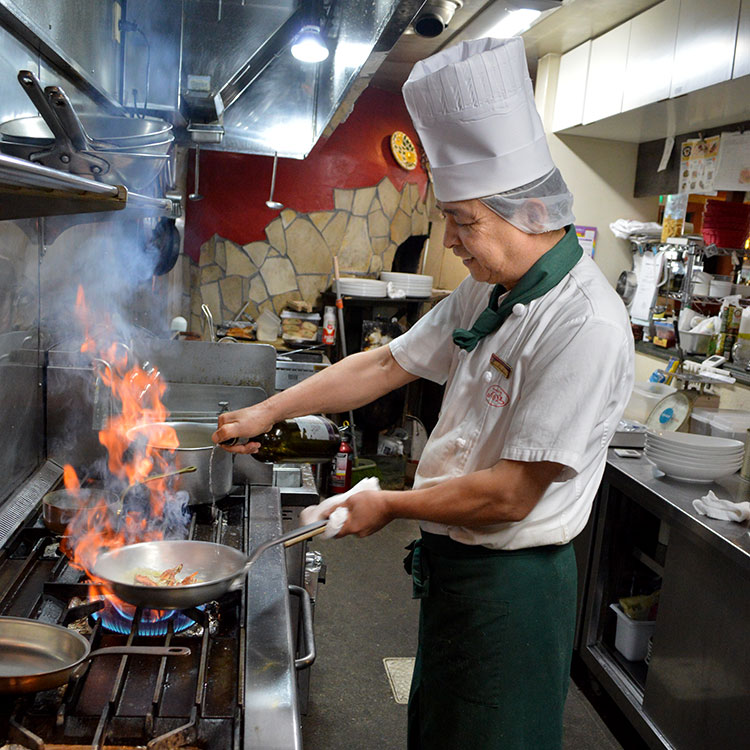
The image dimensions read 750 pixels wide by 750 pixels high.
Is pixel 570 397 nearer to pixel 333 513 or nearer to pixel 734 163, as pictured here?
pixel 333 513

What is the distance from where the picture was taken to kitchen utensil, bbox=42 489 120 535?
5.58 ft

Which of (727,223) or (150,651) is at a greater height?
(727,223)

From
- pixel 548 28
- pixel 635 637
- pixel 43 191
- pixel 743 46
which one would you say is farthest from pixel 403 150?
pixel 43 191

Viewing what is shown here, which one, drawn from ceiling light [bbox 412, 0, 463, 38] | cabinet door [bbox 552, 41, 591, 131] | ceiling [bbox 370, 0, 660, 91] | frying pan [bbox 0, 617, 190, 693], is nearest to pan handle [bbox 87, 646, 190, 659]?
frying pan [bbox 0, 617, 190, 693]

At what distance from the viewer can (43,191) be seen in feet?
3.09

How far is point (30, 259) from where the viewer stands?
1.94 metres

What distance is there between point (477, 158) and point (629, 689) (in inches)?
88.7

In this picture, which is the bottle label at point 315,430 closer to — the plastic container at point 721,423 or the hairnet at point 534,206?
the hairnet at point 534,206

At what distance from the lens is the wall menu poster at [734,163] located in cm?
428

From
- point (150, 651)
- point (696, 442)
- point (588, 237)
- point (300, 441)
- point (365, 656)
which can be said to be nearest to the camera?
point (150, 651)

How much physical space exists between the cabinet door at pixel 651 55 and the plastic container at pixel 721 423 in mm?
1967

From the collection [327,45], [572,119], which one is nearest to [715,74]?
[572,119]

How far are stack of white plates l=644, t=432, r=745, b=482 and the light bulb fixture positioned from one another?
2.00 metres

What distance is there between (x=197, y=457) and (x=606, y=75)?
13.6 ft
